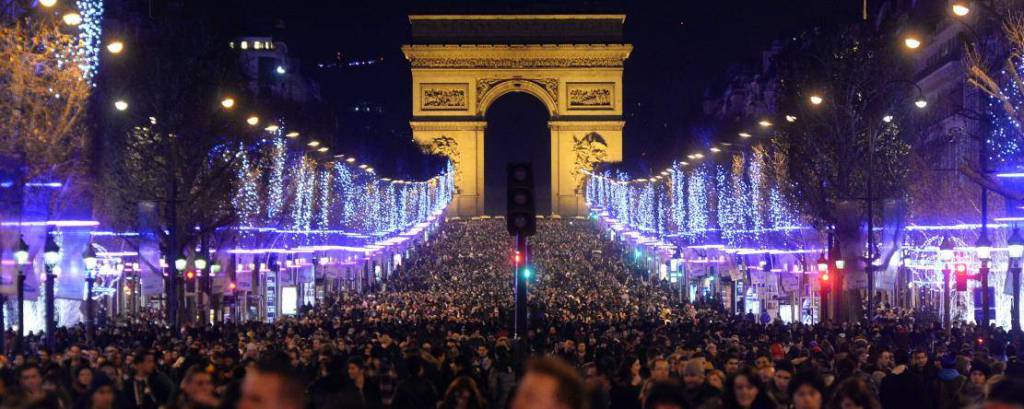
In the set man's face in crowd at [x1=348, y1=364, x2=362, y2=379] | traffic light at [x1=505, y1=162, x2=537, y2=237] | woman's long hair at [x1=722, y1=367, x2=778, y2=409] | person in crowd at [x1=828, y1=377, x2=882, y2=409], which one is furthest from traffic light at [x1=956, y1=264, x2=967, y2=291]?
person in crowd at [x1=828, y1=377, x2=882, y2=409]

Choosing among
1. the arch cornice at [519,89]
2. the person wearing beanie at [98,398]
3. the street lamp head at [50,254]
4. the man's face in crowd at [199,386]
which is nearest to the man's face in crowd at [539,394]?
the man's face in crowd at [199,386]

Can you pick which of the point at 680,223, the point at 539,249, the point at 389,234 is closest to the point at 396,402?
the point at 680,223

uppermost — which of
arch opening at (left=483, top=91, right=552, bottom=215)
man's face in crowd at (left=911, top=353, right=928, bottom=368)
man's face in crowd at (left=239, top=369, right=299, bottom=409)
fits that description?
arch opening at (left=483, top=91, right=552, bottom=215)

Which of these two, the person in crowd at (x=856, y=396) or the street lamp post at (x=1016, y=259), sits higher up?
the street lamp post at (x=1016, y=259)

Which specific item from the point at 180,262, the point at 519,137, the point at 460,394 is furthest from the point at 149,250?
the point at 519,137

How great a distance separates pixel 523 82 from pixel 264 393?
12607 cm

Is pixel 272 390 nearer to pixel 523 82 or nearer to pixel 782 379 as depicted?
pixel 782 379

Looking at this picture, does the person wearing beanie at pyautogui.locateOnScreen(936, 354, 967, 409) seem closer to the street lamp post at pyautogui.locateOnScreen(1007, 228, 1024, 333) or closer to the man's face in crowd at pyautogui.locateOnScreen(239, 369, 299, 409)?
the man's face in crowd at pyautogui.locateOnScreen(239, 369, 299, 409)

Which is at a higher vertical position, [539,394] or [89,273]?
[89,273]

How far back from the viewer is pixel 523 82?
436ft

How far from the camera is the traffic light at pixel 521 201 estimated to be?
1800 centimetres

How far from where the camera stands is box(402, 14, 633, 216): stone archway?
131625 millimetres

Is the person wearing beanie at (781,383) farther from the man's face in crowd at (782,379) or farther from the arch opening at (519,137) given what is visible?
the arch opening at (519,137)

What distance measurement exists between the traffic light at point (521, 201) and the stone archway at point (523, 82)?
11270cm
